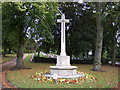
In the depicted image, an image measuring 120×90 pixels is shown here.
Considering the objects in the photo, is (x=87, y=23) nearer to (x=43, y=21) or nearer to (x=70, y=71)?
(x=43, y=21)

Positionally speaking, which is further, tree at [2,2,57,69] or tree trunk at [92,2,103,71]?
tree trunk at [92,2,103,71]

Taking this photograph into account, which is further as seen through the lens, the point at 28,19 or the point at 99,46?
the point at 99,46

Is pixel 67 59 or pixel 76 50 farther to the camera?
pixel 76 50

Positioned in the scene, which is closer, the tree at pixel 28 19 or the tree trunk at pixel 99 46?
the tree at pixel 28 19

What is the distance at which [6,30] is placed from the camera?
617 inches

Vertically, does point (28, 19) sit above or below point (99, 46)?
above

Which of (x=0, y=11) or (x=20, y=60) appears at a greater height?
(x=0, y=11)

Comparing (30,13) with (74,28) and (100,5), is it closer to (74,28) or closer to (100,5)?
(100,5)

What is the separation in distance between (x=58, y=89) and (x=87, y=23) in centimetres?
1911

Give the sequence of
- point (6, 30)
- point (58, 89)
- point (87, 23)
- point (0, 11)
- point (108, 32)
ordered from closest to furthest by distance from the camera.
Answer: point (58, 89), point (0, 11), point (6, 30), point (87, 23), point (108, 32)

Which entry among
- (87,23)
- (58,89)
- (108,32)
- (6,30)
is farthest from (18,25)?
(108,32)

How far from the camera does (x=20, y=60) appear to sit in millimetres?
17375

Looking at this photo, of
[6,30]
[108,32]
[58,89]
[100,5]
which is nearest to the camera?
[58,89]

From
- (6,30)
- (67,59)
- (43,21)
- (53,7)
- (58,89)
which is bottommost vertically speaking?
(58,89)
